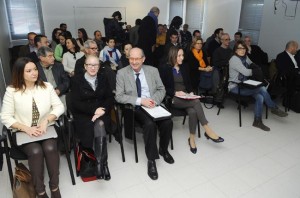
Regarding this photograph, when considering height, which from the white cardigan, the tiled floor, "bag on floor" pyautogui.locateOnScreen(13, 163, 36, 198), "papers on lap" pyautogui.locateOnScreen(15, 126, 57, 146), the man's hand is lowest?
the tiled floor

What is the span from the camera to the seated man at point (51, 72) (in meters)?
2.75

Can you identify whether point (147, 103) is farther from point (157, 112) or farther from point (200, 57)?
point (200, 57)

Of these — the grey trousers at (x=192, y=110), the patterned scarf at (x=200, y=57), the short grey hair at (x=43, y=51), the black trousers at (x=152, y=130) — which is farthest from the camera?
the patterned scarf at (x=200, y=57)

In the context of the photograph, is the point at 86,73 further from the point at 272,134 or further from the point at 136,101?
the point at 272,134

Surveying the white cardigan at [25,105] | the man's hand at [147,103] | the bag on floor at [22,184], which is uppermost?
the white cardigan at [25,105]

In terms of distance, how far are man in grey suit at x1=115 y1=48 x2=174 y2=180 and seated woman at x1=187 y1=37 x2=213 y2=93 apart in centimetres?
144

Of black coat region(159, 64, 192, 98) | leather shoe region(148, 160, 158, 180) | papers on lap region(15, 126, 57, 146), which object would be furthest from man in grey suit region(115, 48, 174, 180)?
papers on lap region(15, 126, 57, 146)

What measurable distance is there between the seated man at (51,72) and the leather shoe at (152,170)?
4.27ft

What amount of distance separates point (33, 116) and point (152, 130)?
114 centimetres

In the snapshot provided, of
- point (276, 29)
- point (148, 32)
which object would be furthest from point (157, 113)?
point (276, 29)

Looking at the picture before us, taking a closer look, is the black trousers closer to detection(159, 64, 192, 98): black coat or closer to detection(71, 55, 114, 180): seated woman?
detection(71, 55, 114, 180): seated woman

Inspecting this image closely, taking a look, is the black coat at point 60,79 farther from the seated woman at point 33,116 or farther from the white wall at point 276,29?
the white wall at point 276,29

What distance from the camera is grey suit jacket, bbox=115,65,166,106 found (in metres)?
2.62

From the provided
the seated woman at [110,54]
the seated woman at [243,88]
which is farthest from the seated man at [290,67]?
the seated woman at [110,54]
